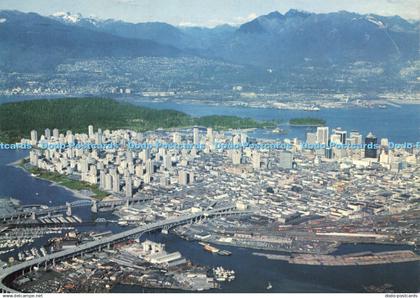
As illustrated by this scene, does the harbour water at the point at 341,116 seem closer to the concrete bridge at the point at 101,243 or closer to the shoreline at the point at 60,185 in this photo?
the shoreline at the point at 60,185

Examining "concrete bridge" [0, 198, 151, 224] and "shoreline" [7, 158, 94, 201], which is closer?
"concrete bridge" [0, 198, 151, 224]

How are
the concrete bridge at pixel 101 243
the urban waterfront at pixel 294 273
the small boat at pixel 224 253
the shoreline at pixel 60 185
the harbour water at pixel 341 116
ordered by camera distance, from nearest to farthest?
1. the urban waterfront at pixel 294 273
2. the concrete bridge at pixel 101 243
3. the small boat at pixel 224 253
4. the shoreline at pixel 60 185
5. the harbour water at pixel 341 116

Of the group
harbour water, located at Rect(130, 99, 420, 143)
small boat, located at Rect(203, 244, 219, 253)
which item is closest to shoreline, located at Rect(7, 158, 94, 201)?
small boat, located at Rect(203, 244, 219, 253)

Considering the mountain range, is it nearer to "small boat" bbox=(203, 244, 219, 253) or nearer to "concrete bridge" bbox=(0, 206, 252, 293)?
"concrete bridge" bbox=(0, 206, 252, 293)

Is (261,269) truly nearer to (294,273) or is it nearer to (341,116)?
(294,273)

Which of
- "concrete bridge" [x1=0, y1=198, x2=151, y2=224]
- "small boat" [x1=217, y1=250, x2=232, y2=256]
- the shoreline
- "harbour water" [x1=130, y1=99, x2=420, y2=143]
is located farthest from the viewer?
"harbour water" [x1=130, y1=99, x2=420, y2=143]

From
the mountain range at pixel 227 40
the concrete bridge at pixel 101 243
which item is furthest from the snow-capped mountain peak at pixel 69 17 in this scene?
the concrete bridge at pixel 101 243
